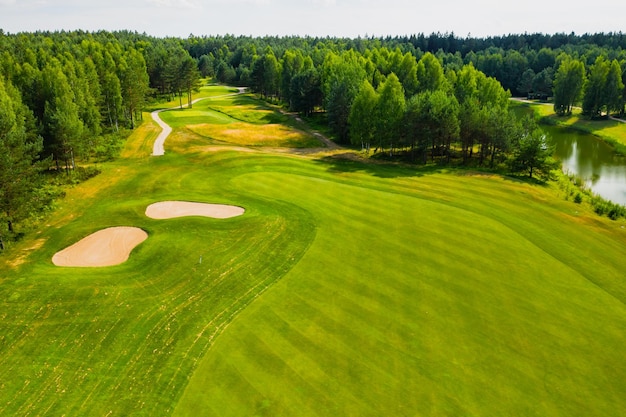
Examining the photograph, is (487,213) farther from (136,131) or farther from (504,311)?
(136,131)

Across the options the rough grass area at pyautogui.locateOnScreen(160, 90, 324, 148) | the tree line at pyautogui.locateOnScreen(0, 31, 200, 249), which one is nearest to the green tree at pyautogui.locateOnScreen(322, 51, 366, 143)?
the rough grass area at pyautogui.locateOnScreen(160, 90, 324, 148)

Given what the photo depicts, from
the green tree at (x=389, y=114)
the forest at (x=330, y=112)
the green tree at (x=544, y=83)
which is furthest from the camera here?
the green tree at (x=544, y=83)

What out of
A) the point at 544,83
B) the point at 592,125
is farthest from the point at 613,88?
the point at 544,83

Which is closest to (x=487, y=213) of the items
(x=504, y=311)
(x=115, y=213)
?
(x=504, y=311)

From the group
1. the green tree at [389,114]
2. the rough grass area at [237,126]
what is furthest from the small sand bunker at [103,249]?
the green tree at [389,114]

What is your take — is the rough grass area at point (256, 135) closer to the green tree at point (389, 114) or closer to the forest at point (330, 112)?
the forest at point (330, 112)

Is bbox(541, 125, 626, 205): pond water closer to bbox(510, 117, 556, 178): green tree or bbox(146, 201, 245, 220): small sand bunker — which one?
bbox(510, 117, 556, 178): green tree

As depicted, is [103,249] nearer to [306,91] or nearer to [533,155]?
[533,155]
